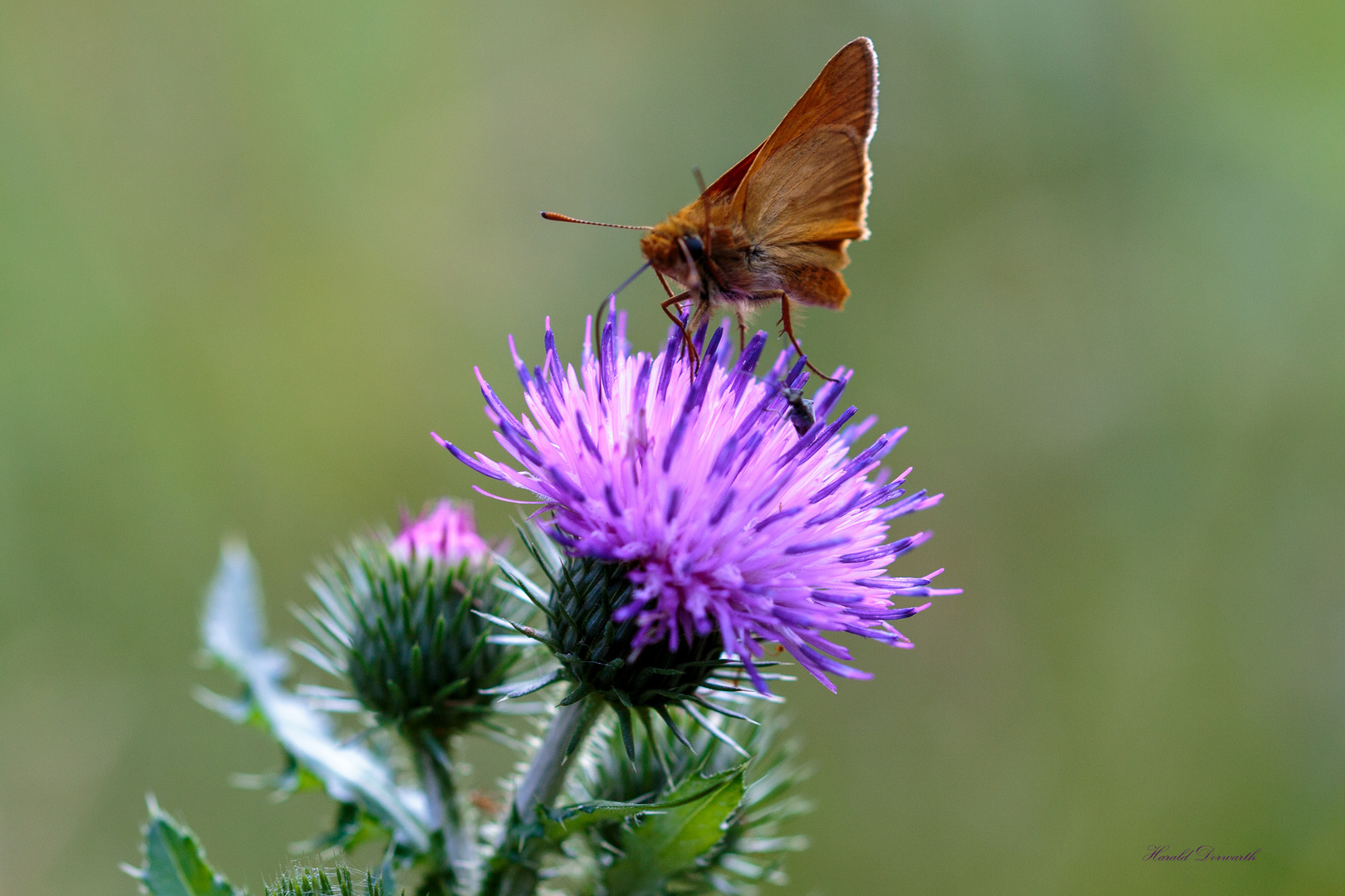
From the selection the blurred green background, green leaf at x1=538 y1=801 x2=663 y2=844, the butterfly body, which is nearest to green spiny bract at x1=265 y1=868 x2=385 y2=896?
green leaf at x1=538 y1=801 x2=663 y2=844

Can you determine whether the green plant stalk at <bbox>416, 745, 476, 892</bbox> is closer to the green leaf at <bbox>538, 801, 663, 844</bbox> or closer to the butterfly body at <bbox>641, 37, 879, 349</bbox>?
the green leaf at <bbox>538, 801, 663, 844</bbox>

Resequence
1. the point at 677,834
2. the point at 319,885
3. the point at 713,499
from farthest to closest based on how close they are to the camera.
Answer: the point at 677,834, the point at 713,499, the point at 319,885

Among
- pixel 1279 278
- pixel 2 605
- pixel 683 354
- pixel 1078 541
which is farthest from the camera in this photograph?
pixel 1279 278

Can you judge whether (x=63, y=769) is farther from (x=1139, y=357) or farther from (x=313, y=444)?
(x=1139, y=357)

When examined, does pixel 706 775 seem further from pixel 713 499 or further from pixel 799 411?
pixel 799 411

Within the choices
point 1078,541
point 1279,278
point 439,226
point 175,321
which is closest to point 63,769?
point 175,321

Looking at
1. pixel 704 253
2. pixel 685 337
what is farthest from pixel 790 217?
pixel 685 337
